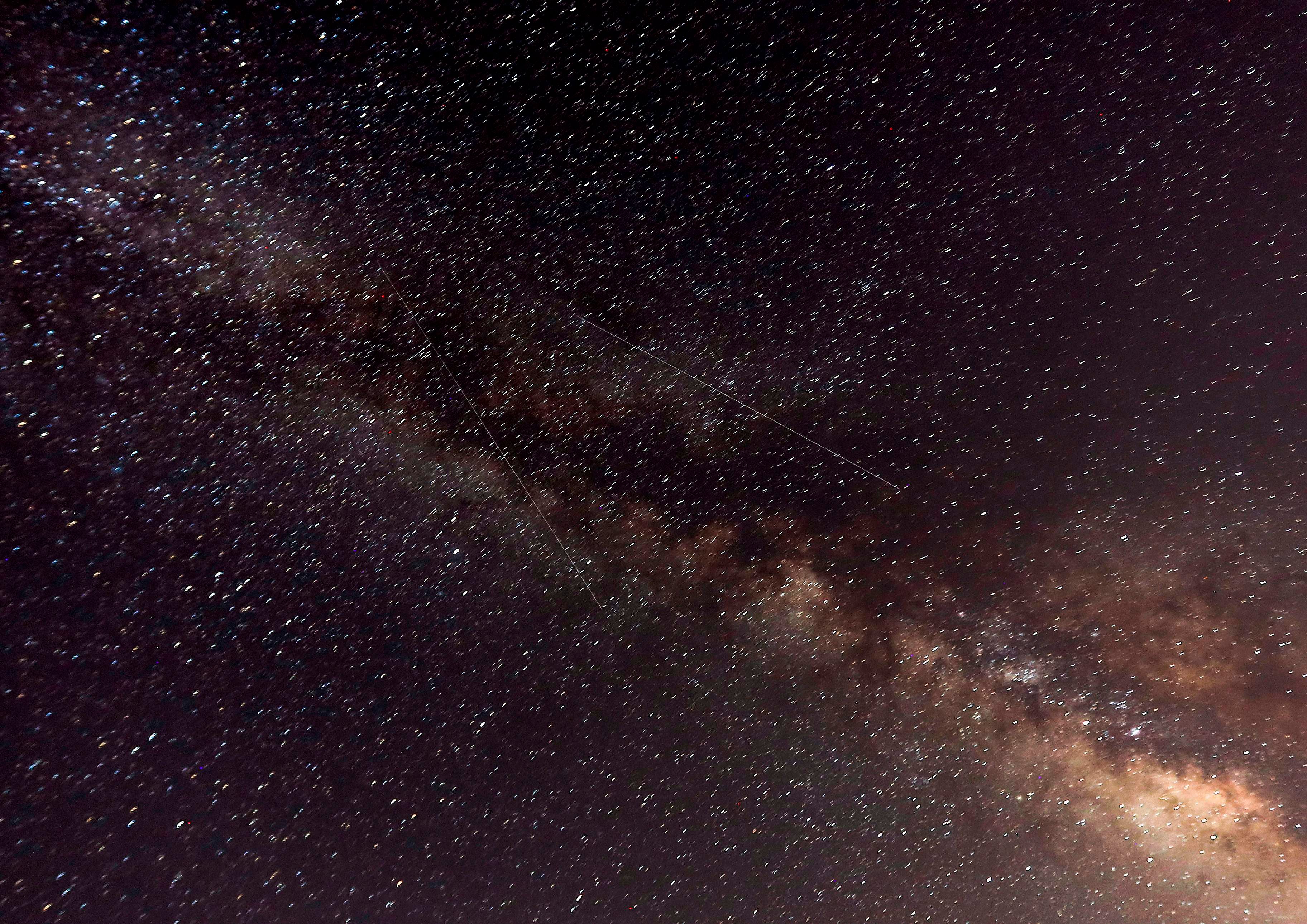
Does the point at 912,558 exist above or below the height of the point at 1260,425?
below

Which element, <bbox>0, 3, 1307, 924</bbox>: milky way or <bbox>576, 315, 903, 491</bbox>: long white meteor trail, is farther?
<bbox>576, 315, 903, 491</bbox>: long white meteor trail

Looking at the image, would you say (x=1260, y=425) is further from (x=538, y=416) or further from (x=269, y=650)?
(x=269, y=650)

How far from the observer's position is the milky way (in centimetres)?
91

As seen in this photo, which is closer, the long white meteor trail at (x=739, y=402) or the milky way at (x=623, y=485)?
the milky way at (x=623, y=485)

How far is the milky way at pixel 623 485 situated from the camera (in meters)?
0.91

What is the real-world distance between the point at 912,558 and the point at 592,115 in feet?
3.42

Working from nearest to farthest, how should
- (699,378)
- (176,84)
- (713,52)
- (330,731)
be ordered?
(176,84)
(713,52)
(330,731)
(699,378)

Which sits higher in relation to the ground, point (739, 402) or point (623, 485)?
point (739, 402)

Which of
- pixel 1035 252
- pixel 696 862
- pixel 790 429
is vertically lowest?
pixel 696 862

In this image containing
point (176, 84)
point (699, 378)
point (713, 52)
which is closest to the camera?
point (176, 84)

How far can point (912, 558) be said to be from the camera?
1449 millimetres

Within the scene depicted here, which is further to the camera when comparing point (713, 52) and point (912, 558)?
point (912, 558)

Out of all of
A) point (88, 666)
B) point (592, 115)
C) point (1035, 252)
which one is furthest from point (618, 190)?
point (88, 666)

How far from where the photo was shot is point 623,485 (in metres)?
1.31
